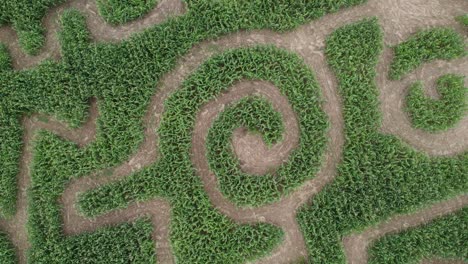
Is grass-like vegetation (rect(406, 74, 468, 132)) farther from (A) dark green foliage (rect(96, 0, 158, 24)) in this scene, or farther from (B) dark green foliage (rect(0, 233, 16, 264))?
(B) dark green foliage (rect(0, 233, 16, 264))

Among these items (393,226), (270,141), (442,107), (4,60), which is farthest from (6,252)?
(442,107)

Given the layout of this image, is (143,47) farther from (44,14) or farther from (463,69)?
(463,69)

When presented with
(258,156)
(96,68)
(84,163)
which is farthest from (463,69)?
(84,163)

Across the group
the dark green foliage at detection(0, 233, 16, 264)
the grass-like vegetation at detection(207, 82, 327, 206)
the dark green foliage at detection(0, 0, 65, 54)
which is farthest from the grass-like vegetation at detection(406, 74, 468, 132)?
the dark green foliage at detection(0, 233, 16, 264)

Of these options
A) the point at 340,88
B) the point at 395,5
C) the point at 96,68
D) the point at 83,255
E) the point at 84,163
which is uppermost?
the point at 96,68

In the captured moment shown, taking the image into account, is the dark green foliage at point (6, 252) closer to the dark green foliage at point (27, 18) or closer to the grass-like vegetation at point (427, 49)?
the dark green foliage at point (27, 18)

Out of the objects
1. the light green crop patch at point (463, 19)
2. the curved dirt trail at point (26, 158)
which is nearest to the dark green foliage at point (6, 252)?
the curved dirt trail at point (26, 158)

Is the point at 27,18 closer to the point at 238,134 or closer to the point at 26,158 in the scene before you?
the point at 26,158
